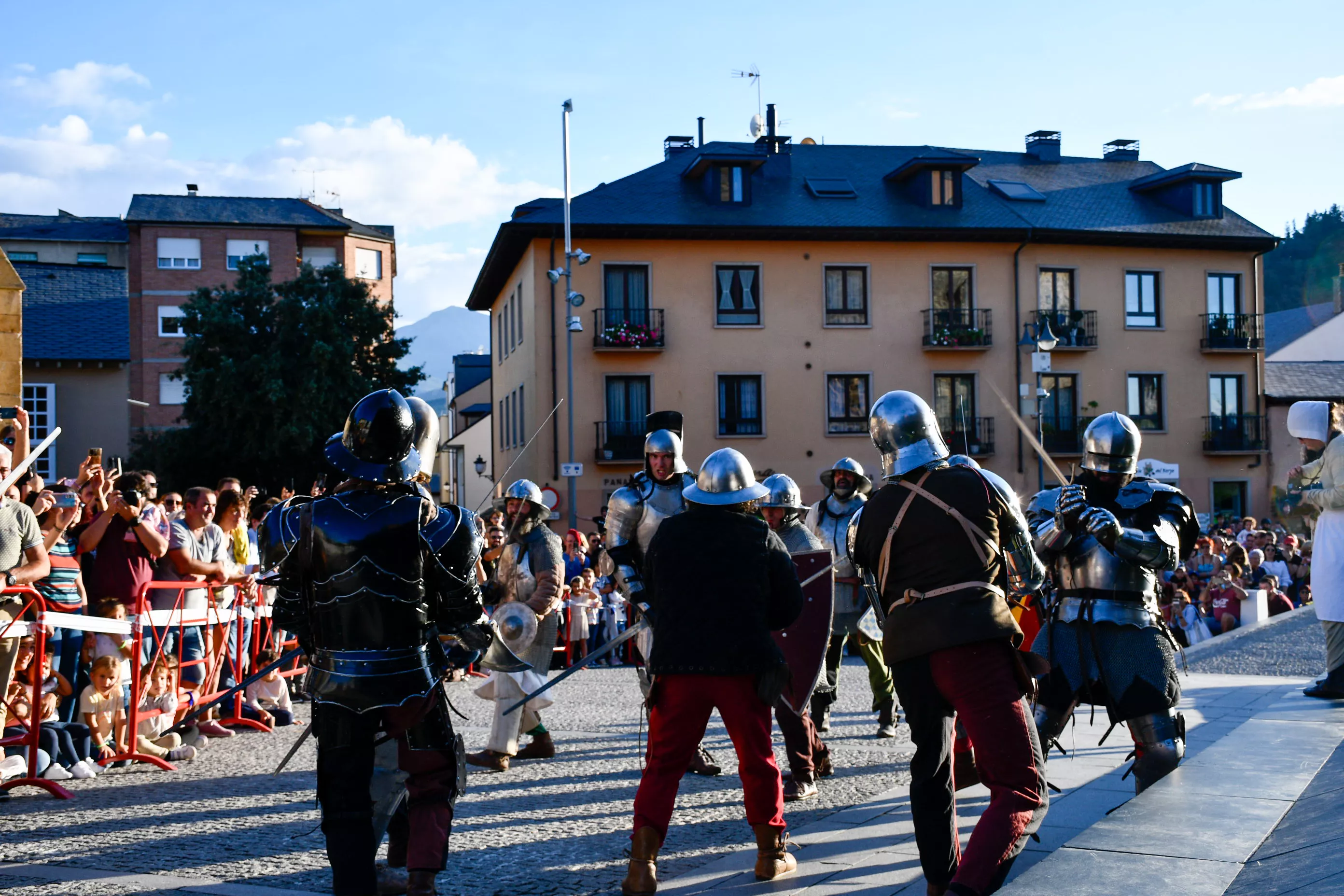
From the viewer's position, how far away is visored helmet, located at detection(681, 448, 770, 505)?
5305 mm

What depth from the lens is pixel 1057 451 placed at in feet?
112

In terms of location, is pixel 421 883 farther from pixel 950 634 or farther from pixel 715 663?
pixel 950 634

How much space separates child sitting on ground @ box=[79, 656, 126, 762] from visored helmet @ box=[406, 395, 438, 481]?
393cm

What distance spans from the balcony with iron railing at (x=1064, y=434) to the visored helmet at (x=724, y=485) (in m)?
29.7

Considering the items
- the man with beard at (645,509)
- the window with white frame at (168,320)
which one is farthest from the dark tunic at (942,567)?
the window with white frame at (168,320)

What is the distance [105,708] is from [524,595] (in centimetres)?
276

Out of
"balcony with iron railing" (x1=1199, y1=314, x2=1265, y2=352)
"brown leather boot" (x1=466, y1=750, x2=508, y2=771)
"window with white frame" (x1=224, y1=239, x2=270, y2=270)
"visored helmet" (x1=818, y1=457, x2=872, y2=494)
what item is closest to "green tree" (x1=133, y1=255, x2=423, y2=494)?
"window with white frame" (x1=224, y1=239, x2=270, y2=270)

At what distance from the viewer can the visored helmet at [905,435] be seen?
185 inches

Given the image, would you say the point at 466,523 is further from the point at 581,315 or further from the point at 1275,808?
the point at 581,315

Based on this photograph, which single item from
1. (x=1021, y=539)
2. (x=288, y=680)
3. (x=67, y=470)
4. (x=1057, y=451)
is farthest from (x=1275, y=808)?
(x=67, y=470)

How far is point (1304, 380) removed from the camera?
40.1 meters

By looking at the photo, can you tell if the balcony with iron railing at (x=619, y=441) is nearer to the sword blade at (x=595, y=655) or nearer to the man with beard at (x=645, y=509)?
the man with beard at (x=645, y=509)

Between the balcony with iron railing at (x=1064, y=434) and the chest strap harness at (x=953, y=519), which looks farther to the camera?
the balcony with iron railing at (x=1064, y=434)

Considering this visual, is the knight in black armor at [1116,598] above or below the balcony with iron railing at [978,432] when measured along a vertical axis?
below
